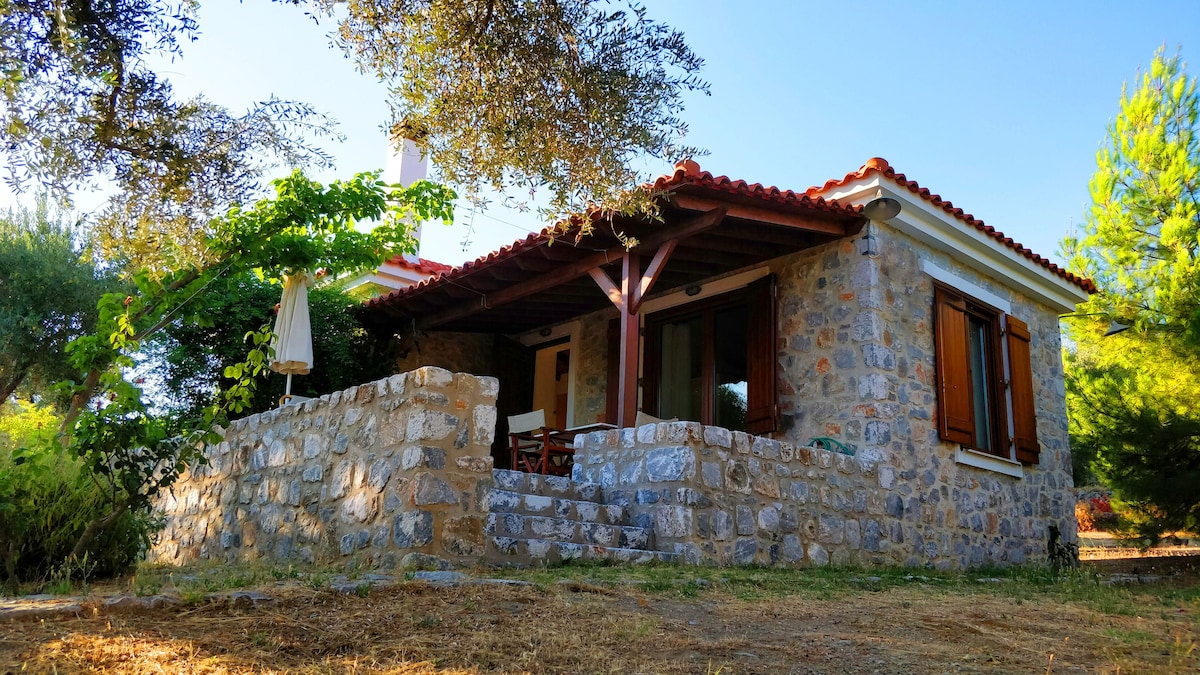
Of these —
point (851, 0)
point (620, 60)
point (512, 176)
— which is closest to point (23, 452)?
point (512, 176)

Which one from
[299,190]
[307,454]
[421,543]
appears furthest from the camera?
[299,190]

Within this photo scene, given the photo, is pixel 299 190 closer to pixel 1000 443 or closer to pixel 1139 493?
pixel 1000 443

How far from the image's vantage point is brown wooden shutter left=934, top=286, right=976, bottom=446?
25.7 feet

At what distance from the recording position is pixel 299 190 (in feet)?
24.2

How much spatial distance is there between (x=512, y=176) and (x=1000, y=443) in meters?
6.25

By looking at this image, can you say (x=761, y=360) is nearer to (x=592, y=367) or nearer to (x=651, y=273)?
(x=651, y=273)

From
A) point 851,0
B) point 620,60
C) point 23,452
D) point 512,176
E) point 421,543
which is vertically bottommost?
point 421,543

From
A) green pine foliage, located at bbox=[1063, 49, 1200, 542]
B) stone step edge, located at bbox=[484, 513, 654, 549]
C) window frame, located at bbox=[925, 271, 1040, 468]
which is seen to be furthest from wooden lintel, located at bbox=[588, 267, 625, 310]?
green pine foliage, located at bbox=[1063, 49, 1200, 542]

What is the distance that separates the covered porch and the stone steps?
1.38 meters

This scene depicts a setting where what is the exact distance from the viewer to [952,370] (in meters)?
8.07

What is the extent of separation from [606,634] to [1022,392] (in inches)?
282

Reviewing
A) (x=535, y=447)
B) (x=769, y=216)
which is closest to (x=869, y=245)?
(x=769, y=216)

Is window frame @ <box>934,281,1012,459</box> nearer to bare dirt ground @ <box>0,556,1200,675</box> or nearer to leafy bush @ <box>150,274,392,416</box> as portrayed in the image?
bare dirt ground @ <box>0,556,1200,675</box>

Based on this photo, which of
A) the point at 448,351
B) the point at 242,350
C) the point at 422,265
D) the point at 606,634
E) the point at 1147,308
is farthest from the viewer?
the point at 422,265
